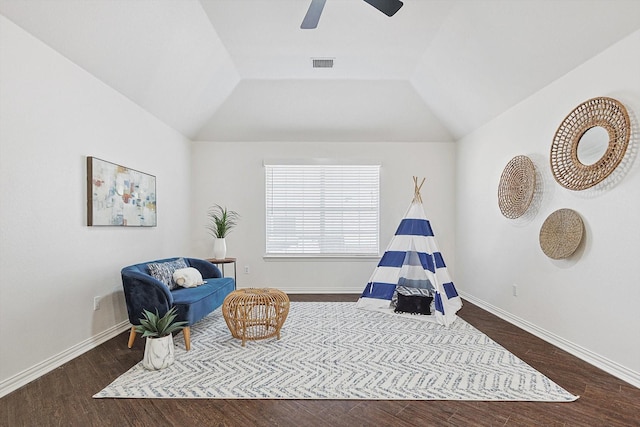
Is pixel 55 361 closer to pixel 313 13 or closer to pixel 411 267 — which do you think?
pixel 313 13

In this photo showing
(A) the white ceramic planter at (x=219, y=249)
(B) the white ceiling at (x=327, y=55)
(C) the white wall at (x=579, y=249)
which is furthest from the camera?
(A) the white ceramic planter at (x=219, y=249)

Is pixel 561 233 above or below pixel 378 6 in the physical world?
below

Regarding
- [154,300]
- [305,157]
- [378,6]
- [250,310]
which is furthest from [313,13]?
[305,157]

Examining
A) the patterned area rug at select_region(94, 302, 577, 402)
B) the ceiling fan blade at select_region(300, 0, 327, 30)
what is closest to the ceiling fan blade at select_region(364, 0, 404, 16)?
the ceiling fan blade at select_region(300, 0, 327, 30)

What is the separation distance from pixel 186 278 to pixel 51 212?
137cm

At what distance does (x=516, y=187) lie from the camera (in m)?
3.88

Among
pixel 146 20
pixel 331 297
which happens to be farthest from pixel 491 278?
pixel 146 20

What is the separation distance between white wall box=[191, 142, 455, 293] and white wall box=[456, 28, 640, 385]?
2.85ft

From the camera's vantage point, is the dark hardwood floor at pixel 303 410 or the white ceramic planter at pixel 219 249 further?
the white ceramic planter at pixel 219 249

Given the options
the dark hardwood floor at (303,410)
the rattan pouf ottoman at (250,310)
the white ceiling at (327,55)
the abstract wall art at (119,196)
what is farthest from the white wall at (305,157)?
the dark hardwood floor at (303,410)

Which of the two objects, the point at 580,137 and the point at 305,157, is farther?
the point at 305,157

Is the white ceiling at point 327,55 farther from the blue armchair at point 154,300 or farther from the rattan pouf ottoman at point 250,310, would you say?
the rattan pouf ottoman at point 250,310

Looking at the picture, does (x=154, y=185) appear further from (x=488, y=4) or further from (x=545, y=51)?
(x=545, y=51)

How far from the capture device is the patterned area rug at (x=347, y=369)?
2.33 m
